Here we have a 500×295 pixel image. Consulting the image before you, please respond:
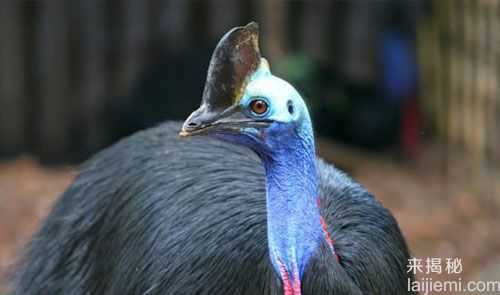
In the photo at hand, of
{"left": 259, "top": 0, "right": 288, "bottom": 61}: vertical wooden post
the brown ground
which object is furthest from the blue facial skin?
{"left": 259, "top": 0, "right": 288, "bottom": 61}: vertical wooden post

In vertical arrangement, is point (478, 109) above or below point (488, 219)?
above

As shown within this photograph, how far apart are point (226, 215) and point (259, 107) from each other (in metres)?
0.71

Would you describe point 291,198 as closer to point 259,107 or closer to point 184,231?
point 259,107

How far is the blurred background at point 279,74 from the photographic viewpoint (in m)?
7.46

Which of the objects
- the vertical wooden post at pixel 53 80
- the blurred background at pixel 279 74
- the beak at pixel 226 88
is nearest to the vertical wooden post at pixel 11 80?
the blurred background at pixel 279 74

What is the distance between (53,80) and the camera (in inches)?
308

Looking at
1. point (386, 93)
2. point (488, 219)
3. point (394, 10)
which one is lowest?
point (488, 219)

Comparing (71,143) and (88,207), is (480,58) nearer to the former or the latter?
(71,143)

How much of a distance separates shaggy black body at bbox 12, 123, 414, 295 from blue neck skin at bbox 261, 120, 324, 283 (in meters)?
0.06

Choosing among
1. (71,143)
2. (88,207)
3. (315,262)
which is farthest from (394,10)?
(315,262)

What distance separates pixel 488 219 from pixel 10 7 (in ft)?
11.0

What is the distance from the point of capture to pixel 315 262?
10.2 feet

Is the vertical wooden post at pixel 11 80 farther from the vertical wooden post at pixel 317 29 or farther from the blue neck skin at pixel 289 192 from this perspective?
the blue neck skin at pixel 289 192

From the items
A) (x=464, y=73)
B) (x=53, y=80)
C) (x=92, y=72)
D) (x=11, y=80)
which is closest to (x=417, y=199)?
(x=464, y=73)
